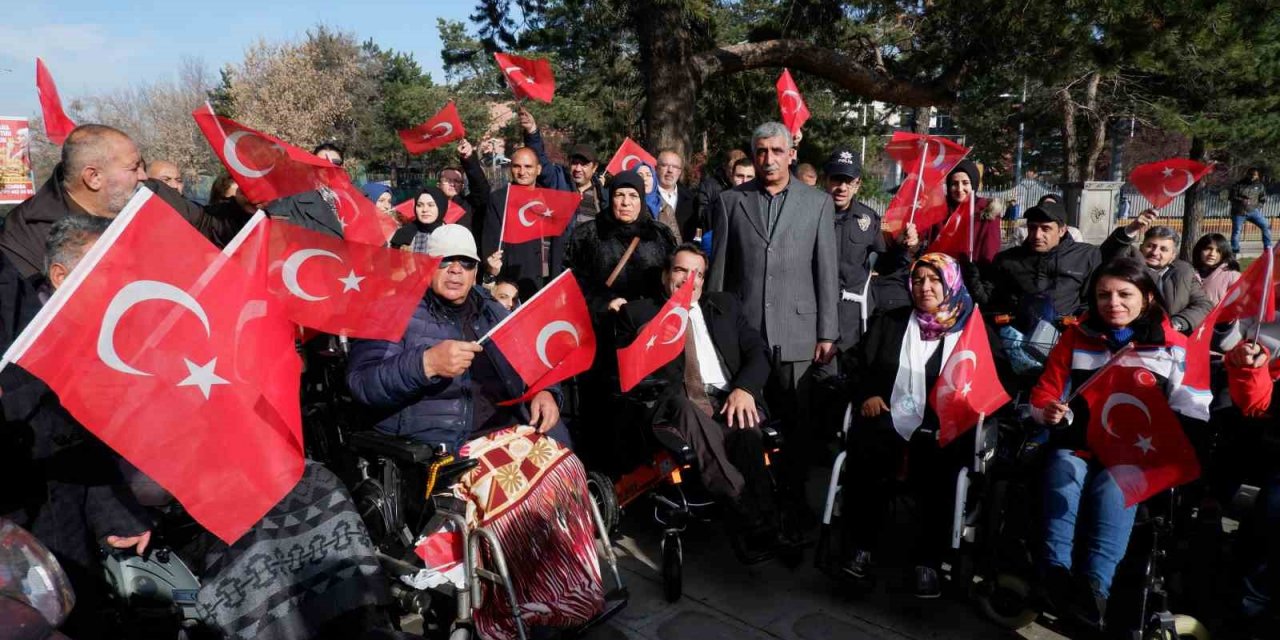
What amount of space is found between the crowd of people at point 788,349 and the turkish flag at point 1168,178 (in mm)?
391

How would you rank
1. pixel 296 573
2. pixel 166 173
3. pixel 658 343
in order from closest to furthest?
pixel 296 573 < pixel 658 343 < pixel 166 173

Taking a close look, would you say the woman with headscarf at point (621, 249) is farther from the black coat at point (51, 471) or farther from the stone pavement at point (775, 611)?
the black coat at point (51, 471)

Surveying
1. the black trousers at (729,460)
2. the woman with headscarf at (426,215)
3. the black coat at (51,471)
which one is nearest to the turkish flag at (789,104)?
the woman with headscarf at (426,215)

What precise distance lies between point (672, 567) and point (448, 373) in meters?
1.33

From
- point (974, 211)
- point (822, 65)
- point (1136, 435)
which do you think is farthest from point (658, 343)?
point (822, 65)

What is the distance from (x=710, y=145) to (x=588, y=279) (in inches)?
484

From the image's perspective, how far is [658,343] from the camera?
3.81 meters

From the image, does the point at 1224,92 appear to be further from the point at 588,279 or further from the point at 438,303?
the point at 438,303

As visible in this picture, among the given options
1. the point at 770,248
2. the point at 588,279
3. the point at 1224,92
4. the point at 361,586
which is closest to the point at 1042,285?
the point at 770,248

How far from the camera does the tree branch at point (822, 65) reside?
12.5 metres

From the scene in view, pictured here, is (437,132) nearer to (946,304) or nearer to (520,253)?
(520,253)

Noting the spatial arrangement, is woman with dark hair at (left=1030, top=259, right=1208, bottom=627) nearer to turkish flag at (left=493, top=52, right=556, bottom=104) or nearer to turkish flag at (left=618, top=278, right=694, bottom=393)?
turkish flag at (left=618, top=278, right=694, bottom=393)

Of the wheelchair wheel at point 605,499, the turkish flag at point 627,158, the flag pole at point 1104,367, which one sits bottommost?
the wheelchair wheel at point 605,499

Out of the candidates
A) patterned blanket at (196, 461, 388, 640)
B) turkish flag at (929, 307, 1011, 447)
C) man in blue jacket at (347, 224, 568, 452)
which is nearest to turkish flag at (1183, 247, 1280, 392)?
turkish flag at (929, 307, 1011, 447)
